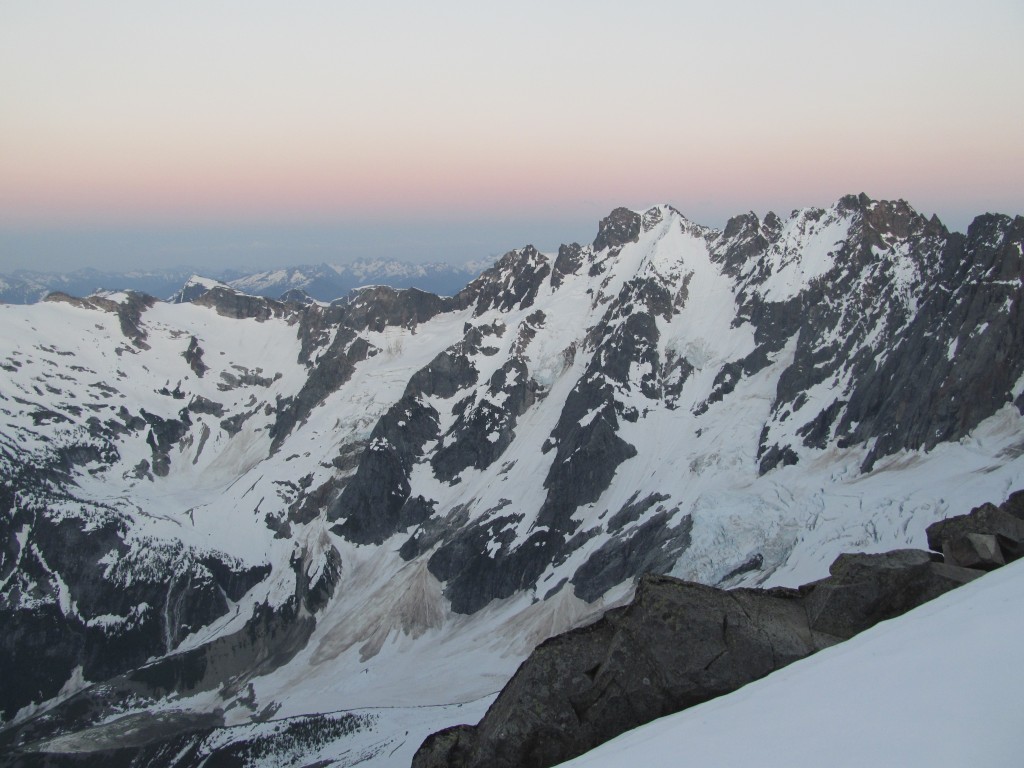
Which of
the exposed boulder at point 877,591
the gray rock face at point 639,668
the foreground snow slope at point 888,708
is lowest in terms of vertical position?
the gray rock face at point 639,668

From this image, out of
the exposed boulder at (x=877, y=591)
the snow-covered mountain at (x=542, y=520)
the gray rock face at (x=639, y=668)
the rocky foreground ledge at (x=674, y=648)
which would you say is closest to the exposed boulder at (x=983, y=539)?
the rocky foreground ledge at (x=674, y=648)

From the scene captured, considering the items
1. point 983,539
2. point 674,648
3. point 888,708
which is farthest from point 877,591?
point 888,708

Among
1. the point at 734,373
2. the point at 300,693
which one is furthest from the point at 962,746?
the point at 734,373

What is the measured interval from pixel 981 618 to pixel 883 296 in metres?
160

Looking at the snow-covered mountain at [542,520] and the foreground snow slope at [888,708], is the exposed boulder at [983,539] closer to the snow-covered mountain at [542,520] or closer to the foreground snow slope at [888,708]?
the foreground snow slope at [888,708]

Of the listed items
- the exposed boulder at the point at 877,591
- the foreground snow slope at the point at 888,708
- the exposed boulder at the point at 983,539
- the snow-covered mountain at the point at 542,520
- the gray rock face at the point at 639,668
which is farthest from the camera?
the snow-covered mountain at the point at 542,520

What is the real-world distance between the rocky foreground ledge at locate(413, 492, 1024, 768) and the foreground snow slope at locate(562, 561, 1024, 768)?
3.69m

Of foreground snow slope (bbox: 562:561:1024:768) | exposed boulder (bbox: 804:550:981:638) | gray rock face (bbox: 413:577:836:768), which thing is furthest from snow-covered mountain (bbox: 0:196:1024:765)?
foreground snow slope (bbox: 562:561:1024:768)

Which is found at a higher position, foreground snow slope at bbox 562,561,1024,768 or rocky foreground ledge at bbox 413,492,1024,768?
foreground snow slope at bbox 562,561,1024,768

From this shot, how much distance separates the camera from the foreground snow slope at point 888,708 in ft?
41.4

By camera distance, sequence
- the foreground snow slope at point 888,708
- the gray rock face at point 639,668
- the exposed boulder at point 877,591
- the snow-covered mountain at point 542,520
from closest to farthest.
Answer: the foreground snow slope at point 888,708
the gray rock face at point 639,668
the exposed boulder at point 877,591
the snow-covered mountain at point 542,520

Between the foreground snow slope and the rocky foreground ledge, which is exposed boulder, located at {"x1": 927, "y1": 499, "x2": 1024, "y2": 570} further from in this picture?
the foreground snow slope

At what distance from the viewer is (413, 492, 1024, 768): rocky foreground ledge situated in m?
23.1

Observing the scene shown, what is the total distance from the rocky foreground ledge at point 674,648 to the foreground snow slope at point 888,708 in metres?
3.69
